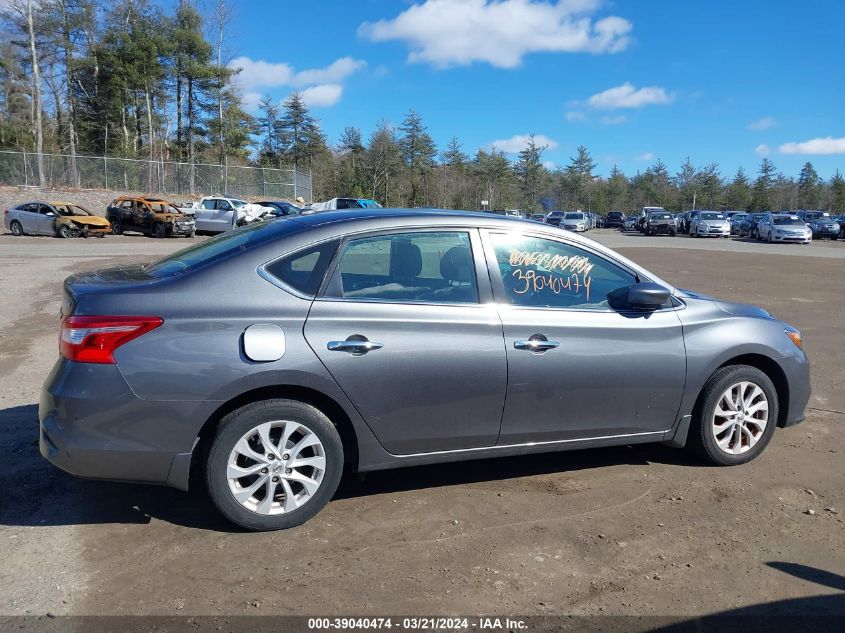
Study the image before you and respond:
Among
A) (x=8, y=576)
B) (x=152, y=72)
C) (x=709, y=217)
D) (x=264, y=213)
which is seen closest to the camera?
(x=8, y=576)

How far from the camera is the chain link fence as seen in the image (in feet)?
129

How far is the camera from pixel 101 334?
3.21m

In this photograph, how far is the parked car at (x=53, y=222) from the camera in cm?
2820

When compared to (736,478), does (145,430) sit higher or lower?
higher

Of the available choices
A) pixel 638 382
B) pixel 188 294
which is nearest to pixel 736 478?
pixel 638 382

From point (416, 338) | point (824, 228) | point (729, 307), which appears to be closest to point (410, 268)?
point (416, 338)

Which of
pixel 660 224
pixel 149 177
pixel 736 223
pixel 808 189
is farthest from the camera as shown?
pixel 808 189

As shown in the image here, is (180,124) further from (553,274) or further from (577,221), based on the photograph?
(553,274)

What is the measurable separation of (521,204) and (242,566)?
79.3 meters

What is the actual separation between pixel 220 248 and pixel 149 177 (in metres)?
44.3

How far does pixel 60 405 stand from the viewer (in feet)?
10.6

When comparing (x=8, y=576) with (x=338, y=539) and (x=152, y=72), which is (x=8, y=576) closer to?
(x=338, y=539)

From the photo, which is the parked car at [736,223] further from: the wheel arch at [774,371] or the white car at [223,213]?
the wheel arch at [774,371]

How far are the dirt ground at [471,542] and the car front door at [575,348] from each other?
46 centimetres
